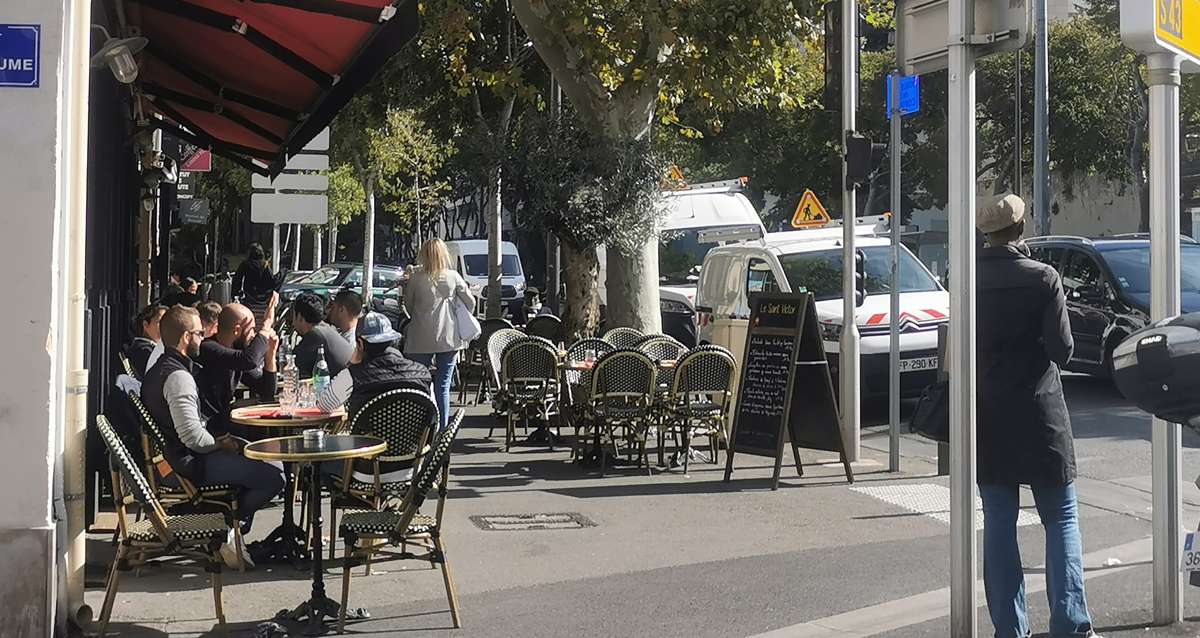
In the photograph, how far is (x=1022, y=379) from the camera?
5.45 m

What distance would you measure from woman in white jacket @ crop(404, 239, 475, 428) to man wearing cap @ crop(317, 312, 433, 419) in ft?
11.8

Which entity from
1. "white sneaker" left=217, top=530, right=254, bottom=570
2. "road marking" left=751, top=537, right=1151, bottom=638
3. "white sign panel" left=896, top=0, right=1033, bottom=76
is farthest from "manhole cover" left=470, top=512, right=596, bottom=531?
"white sign panel" left=896, top=0, right=1033, bottom=76

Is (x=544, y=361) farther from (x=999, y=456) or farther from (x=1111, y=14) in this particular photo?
(x=1111, y=14)

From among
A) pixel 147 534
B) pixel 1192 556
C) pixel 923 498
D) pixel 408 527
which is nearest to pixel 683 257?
pixel 923 498

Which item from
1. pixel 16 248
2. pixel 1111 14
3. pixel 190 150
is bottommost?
pixel 16 248

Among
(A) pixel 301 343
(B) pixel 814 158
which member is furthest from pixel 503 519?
(B) pixel 814 158

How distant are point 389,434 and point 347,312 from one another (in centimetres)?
242

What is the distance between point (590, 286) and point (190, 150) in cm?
1074

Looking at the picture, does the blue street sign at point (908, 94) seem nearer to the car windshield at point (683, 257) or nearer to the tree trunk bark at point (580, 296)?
the tree trunk bark at point (580, 296)

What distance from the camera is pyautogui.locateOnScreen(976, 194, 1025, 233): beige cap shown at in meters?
5.60

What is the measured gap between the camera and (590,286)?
14.7 m

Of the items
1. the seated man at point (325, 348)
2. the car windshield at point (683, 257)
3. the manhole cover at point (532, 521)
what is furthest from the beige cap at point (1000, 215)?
the car windshield at point (683, 257)

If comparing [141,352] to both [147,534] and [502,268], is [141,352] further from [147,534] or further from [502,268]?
[502,268]

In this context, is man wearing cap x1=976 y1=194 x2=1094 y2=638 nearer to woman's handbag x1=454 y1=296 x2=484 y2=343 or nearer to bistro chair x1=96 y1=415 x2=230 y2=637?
bistro chair x1=96 y1=415 x2=230 y2=637
